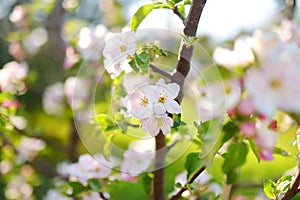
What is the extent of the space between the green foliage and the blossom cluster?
25 centimetres

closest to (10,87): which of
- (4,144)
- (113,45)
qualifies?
(4,144)

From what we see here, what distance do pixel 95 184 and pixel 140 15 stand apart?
1.67ft

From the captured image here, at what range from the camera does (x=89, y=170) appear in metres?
1.57

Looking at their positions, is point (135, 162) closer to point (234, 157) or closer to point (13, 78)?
point (234, 157)

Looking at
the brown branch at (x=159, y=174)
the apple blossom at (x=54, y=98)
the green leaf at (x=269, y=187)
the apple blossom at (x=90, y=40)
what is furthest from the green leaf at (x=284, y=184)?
the apple blossom at (x=54, y=98)

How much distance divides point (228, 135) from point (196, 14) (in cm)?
27

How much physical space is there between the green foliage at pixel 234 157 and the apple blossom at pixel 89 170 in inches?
14.4

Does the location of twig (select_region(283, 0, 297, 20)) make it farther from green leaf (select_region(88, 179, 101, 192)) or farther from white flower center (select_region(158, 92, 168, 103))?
green leaf (select_region(88, 179, 101, 192))

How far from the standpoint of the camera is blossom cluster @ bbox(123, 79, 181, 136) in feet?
3.63

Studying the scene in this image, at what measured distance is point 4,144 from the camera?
7.06 feet

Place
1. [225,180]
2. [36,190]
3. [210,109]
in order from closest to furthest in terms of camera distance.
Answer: [210,109] → [225,180] → [36,190]

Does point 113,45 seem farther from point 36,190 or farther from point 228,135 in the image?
point 36,190

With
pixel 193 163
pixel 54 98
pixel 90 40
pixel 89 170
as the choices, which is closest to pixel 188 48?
pixel 193 163

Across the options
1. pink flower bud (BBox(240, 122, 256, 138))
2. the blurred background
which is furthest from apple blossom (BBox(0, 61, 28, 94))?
pink flower bud (BBox(240, 122, 256, 138))
